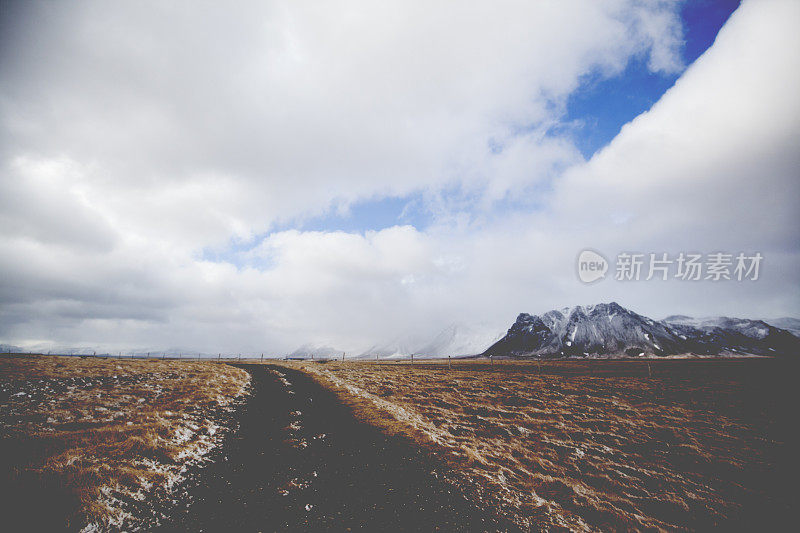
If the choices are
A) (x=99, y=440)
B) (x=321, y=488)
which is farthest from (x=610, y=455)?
(x=99, y=440)

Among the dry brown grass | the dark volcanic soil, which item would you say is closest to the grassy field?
the dark volcanic soil

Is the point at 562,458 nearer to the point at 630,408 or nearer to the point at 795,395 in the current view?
the point at 630,408

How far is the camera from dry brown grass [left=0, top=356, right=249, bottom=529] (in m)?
7.87

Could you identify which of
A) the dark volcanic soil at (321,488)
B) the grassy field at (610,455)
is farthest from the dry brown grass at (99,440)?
the grassy field at (610,455)

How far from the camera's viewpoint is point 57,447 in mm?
10273

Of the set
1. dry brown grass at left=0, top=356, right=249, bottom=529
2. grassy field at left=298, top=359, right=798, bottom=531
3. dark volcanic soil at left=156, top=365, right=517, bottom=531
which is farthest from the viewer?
grassy field at left=298, top=359, right=798, bottom=531

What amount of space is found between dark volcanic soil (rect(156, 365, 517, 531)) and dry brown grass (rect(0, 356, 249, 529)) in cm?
138

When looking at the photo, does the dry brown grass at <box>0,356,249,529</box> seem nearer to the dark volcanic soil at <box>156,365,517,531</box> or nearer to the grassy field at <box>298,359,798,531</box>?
the dark volcanic soil at <box>156,365,517,531</box>

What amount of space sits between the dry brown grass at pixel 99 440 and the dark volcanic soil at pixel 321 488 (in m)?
1.38

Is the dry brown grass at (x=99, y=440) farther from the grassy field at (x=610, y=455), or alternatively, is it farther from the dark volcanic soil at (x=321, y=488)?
the grassy field at (x=610, y=455)

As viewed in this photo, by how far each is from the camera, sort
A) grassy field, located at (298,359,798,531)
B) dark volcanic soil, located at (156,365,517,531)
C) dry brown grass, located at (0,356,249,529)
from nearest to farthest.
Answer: dark volcanic soil, located at (156,365,517,531) → dry brown grass, located at (0,356,249,529) → grassy field, located at (298,359,798,531)

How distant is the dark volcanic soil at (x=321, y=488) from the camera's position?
7.65 meters

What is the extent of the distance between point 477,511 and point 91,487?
35.5 ft

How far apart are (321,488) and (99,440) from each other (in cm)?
925
